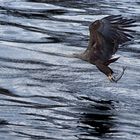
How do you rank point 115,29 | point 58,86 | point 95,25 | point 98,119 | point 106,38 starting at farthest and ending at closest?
point 58,86, point 106,38, point 115,29, point 95,25, point 98,119

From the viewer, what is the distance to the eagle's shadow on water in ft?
30.7

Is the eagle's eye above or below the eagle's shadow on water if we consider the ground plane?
above

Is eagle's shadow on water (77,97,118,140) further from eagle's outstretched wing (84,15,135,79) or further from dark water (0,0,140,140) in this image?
eagle's outstretched wing (84,15,135,79)

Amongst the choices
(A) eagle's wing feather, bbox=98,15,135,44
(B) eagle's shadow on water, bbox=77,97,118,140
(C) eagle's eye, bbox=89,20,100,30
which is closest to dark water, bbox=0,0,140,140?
(B) eagle's shadow on water, bbox=77,97,118,140

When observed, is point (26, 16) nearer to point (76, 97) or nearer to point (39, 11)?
point (39, 11)

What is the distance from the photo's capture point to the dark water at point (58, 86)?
31.2 ft

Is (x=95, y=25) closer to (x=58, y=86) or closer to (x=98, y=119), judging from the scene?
(x=98, y=119)

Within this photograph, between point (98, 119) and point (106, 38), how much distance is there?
1222mm

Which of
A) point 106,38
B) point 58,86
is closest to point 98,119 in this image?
point 106,38

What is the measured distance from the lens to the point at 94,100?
35.7 feet

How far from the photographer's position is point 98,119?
999 centimetres

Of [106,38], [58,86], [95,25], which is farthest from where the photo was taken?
[58,86]

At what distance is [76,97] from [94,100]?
328mm

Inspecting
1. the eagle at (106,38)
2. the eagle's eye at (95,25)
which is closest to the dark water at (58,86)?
the eagle at (106,38)
